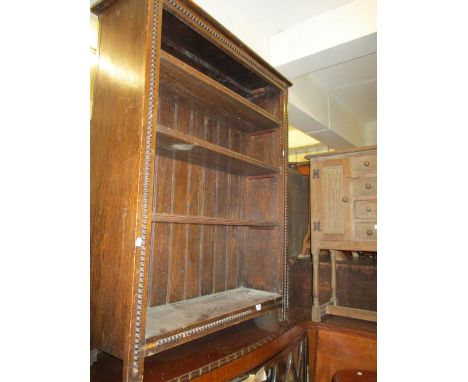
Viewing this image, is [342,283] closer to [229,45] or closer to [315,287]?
[315,287]

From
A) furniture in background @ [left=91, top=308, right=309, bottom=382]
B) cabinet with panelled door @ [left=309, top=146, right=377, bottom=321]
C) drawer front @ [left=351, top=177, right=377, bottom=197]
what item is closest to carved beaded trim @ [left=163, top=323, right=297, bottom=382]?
furniture in background @ [left=91, top=308, right=309, bottom=382]

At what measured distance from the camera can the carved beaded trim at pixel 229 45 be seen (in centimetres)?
137

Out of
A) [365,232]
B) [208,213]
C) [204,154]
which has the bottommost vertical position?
[365,232]

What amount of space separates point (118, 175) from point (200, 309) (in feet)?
2.60

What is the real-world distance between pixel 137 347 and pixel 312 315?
1503 mm

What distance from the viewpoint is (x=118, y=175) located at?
4.02 ft

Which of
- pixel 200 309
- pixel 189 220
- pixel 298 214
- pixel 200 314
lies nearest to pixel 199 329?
pixel 200 314

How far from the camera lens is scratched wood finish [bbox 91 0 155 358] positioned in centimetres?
115

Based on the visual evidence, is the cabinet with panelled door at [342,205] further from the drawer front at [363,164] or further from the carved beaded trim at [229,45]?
the carved beaded trim at [229,45]

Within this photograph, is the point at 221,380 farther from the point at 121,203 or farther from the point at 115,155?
the point at 115,155

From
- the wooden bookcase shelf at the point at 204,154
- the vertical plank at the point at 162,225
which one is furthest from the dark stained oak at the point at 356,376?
the wooden bookcase shelf at the point at 204,154

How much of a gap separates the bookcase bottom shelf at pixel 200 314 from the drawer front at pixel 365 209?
0.82m
